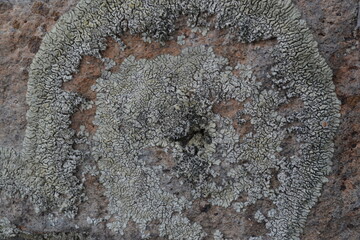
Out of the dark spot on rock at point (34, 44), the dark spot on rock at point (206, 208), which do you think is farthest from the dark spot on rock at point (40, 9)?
the dark spot on rock at point (206, 208)

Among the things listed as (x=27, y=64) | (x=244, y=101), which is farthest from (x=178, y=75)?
(x=27, y=64)

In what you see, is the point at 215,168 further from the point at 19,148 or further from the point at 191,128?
the point at 19,148

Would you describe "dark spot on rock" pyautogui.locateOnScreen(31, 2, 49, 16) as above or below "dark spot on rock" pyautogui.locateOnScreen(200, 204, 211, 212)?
above

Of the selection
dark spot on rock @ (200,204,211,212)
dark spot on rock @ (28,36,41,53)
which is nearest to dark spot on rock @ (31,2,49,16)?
dark spot on rock @ (28,36,41,53)

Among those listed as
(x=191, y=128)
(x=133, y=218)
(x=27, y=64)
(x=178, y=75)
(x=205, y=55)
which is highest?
(x=205, y=55)

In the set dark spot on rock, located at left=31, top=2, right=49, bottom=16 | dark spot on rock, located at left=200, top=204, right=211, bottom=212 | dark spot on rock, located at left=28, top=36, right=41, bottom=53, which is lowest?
dark spot on rock, located at left=200, top=204, right=211, bottom=212

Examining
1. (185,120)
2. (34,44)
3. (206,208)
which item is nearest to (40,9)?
(34,44)

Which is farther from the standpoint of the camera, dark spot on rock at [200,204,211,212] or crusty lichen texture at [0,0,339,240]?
dark spot on rock at [200,204,211,212]

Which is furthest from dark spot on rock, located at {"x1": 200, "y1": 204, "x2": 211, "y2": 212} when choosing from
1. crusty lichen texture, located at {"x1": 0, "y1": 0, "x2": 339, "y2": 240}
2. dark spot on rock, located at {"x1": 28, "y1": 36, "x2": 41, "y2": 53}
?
dark spot on rock, located at {"x1": 28, "y1": 36, "x2": 41, "y2": 53}

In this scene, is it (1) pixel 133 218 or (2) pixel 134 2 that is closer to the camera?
(2) pixel 134 2

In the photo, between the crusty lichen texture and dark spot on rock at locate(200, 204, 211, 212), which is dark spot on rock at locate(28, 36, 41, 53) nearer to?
the crusty lichen texture
